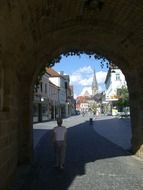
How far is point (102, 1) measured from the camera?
1045 cm

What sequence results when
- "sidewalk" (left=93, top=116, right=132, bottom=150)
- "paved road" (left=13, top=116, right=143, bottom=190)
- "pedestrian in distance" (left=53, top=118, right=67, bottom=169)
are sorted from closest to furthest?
"paved road" (left=13, top=116, right=143, bottom=190)
"pedestrian in distance" (left=53, top=118, right=67, bottom=169)
"sidewalk" (left=93, top=116, right=132, bottom=150)

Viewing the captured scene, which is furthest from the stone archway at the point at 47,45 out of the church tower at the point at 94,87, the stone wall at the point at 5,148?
the church tower at the point at 94,87

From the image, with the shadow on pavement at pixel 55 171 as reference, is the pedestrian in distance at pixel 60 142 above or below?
above

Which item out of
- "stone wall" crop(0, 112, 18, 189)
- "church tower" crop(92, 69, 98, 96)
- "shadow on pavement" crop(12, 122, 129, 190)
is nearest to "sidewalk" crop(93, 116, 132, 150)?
"shadow on pavement" crop(12, 122, 129, 190)

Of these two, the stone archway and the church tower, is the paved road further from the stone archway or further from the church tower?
the church tower

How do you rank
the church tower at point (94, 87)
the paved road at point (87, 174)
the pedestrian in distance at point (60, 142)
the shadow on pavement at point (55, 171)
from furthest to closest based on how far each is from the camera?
the church tower at point (94, 87) → the pedestrian in distance at point (60, 142) → the shadow on pavement at point (55, 171) → the paved road at point (87, 174)

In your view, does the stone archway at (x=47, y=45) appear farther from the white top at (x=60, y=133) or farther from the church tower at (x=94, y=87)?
the church tower at (x=94, y=87)

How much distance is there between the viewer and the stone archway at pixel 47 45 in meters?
8.49

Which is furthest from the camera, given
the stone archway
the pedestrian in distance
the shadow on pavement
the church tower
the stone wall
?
the church tower

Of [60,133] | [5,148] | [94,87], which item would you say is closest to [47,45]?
[60,133]

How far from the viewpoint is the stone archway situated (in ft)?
27.9

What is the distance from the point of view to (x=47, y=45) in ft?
45.4

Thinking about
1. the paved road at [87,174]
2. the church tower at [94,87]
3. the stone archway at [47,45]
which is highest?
the church tower at [94,87]

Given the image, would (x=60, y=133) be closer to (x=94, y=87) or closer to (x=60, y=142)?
(x=60, y=142)
